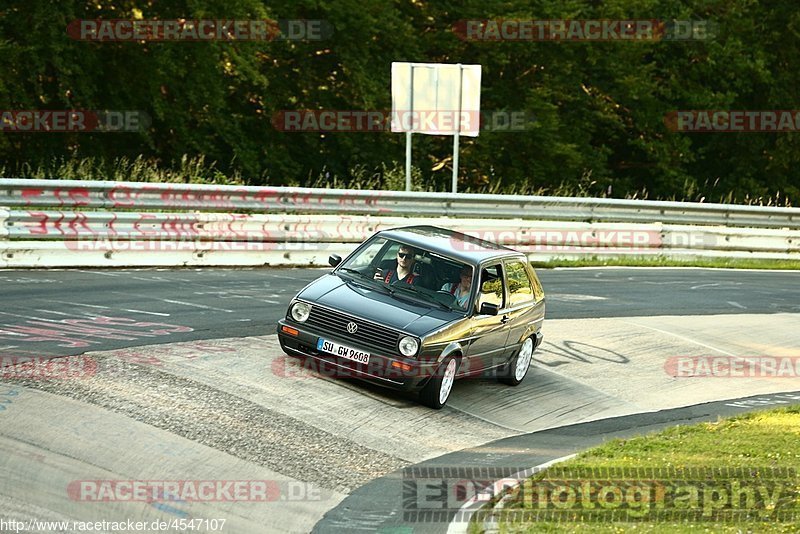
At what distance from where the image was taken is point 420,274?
12.7 meters

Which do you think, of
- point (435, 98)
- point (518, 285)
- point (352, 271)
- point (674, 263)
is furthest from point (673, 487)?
point (674, 263)

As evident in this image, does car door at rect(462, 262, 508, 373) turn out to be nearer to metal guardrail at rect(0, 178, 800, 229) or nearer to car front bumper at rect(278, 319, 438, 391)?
car front bumper at rect(278, 319, 438, 391)

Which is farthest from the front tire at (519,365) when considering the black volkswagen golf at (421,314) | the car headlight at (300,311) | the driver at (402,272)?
the car headlight at (300,311)

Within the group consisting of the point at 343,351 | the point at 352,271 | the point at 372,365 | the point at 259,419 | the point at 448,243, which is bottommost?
the point at 259,419

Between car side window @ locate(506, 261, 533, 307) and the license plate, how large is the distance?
2.29 meters

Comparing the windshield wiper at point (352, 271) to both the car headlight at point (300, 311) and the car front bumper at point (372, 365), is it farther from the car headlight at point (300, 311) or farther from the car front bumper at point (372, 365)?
the car front bumper at point (372, 365)

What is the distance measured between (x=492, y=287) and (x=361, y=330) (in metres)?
1.90

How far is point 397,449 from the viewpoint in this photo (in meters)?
10.7

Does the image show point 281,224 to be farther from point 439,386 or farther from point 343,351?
point 439,386

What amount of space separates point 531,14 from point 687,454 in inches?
1231

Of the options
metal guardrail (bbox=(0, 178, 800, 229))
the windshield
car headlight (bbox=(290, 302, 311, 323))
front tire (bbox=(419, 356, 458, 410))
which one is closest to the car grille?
car headlight (bbox=(290, 302, 311, 323))

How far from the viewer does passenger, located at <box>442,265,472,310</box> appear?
1248 centimetres

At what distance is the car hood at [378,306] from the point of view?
11750 mm

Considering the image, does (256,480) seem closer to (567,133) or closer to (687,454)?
(687,454)
